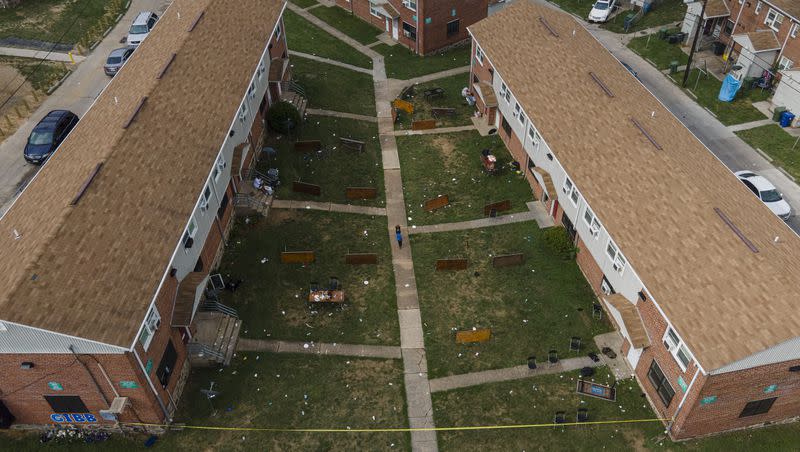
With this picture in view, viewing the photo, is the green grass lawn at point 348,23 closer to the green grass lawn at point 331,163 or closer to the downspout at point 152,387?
the green grass lawn at point 331,163

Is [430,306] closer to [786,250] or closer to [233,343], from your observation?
[233,343]

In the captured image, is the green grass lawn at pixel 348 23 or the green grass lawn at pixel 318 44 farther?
the green grass lawn at pixel 348 23

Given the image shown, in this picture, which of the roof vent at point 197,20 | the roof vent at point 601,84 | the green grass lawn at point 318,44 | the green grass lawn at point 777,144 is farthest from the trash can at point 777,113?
the roof vent at point 197,20

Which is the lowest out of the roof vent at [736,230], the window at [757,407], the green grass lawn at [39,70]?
the window at [757,407]

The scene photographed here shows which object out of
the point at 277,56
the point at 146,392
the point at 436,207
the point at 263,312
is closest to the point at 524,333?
the point at 436,207

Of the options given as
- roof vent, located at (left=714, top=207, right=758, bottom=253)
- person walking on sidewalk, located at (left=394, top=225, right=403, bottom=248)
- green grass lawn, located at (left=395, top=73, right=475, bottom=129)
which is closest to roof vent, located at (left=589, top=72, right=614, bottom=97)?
green grass lawn, located at (left=395, top=73, right=475, bottom=129)

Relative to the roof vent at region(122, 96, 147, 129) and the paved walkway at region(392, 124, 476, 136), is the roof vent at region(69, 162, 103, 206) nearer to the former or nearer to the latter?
the roof vent at region(122, 96, 147, 129)
